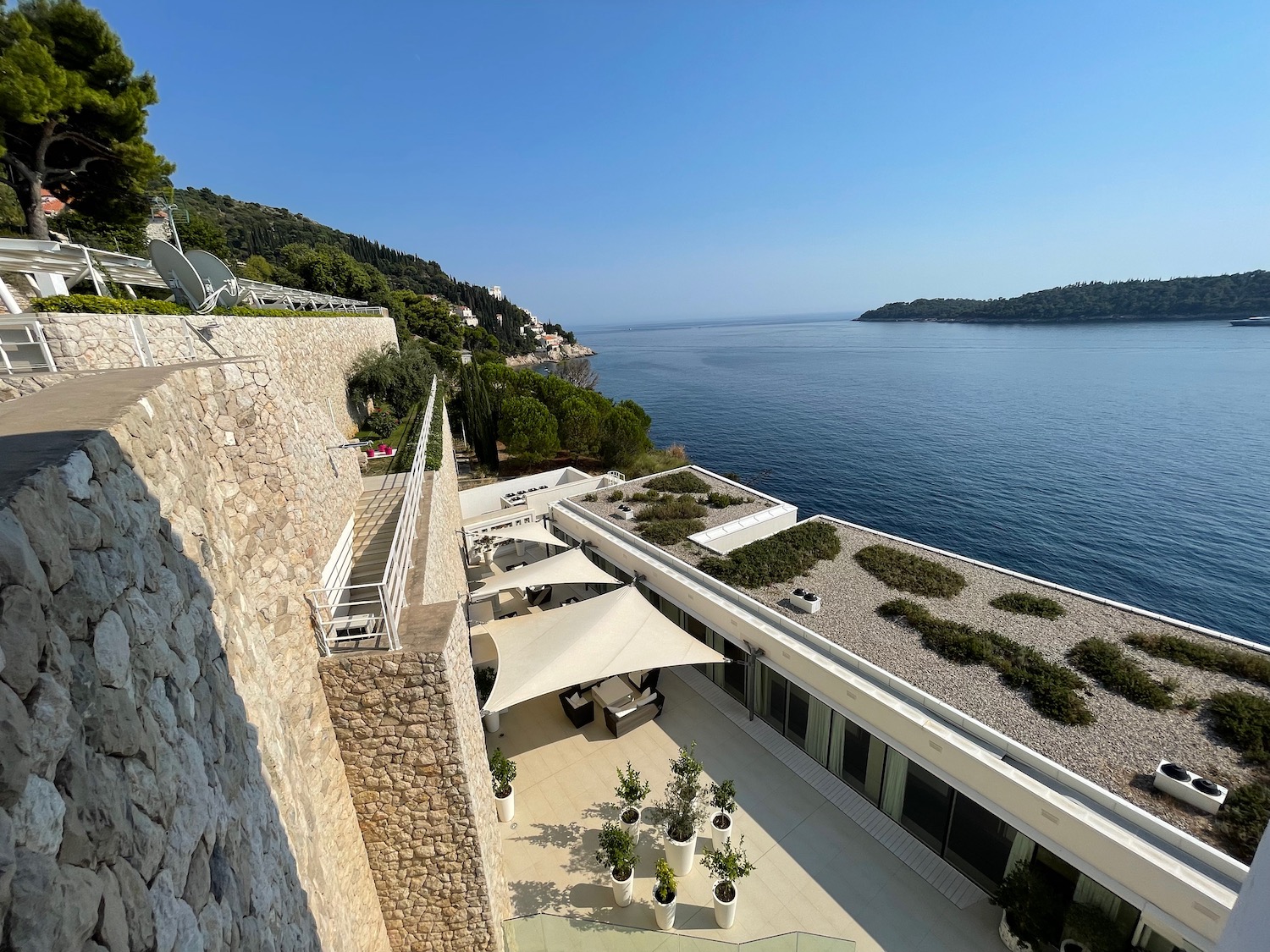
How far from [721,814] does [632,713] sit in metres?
2.88

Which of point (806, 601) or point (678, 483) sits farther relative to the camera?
point (678, 483)

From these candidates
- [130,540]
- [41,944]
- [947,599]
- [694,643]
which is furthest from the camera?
[947,599]

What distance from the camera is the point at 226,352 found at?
11000 mm

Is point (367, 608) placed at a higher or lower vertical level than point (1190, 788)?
higher

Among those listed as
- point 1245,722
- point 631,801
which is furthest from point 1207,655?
point 631,801

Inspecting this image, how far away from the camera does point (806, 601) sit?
10547mm

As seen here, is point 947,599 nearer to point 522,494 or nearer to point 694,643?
point 694,643

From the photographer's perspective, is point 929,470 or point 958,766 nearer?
point 958,766

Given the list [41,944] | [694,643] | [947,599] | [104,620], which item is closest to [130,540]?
[104,620]

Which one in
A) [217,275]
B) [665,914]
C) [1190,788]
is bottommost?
[665,914]

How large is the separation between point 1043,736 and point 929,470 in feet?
112

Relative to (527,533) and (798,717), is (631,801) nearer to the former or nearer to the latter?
(798,717)

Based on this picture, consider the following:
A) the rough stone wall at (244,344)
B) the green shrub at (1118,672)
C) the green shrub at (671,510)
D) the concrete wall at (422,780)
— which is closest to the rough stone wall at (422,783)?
the concrete wall at (422,780)

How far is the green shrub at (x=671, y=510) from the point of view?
51.2 feet
